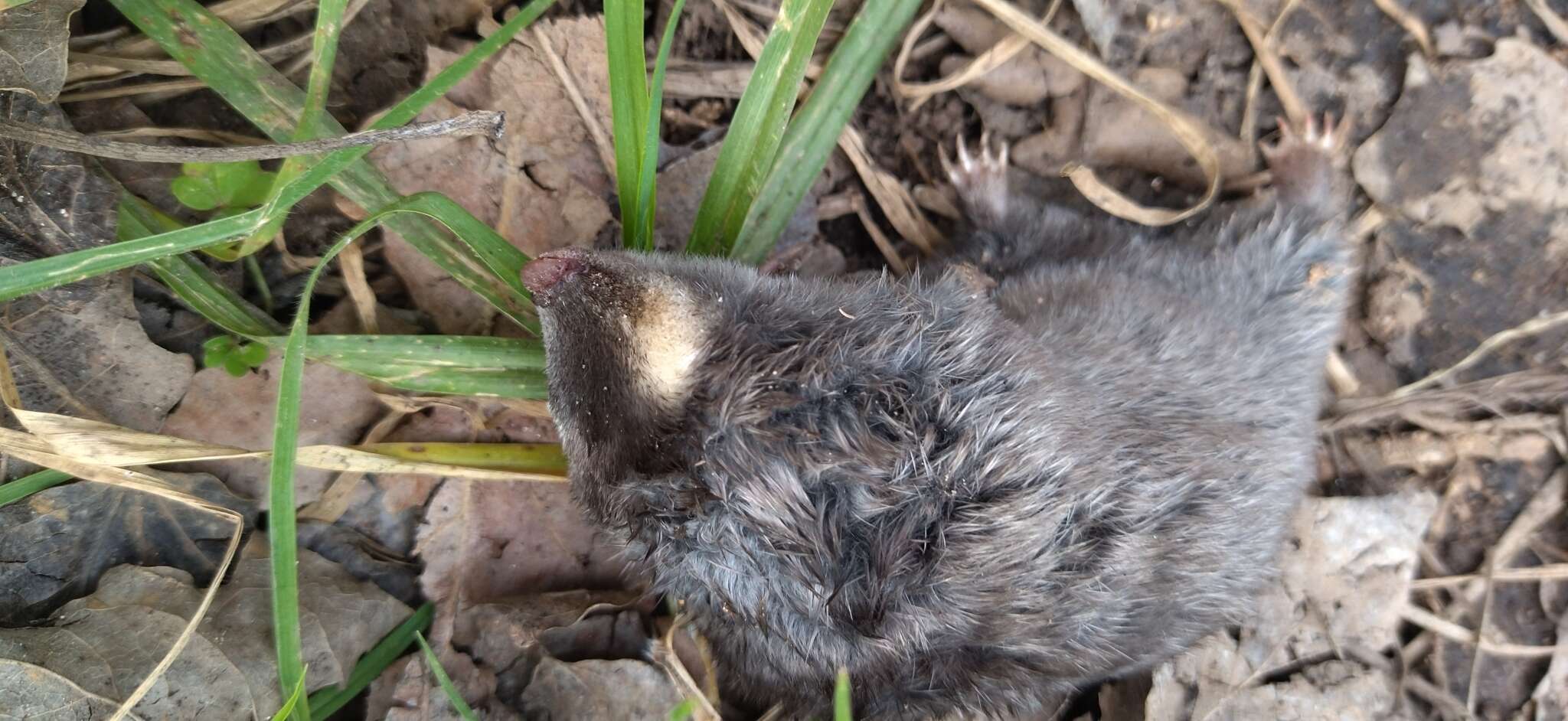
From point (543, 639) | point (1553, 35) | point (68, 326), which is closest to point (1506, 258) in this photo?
point (1553, 35)

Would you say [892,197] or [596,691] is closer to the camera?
[596,691]

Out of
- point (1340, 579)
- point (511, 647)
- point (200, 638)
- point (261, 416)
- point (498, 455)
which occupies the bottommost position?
point (1340, 579)

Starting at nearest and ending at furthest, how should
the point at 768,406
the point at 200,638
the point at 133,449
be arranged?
the point at 768,406 → the point at 133,449 → the point at 200,638

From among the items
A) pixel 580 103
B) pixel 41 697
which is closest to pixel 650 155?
pixel 580 103

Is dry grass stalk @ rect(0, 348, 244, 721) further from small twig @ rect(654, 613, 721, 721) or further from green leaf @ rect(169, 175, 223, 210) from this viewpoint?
small twig @ rect(654, 613, 721, 721)

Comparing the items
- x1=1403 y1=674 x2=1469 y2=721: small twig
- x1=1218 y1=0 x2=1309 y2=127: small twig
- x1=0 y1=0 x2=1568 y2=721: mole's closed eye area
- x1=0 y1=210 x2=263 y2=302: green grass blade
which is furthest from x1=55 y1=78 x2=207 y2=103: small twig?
x1=1403 y1=674 x2=1469 y2=721: small twig

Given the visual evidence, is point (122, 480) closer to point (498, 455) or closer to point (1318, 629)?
point (498, 455)

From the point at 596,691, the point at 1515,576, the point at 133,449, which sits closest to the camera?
the point at 133,449
